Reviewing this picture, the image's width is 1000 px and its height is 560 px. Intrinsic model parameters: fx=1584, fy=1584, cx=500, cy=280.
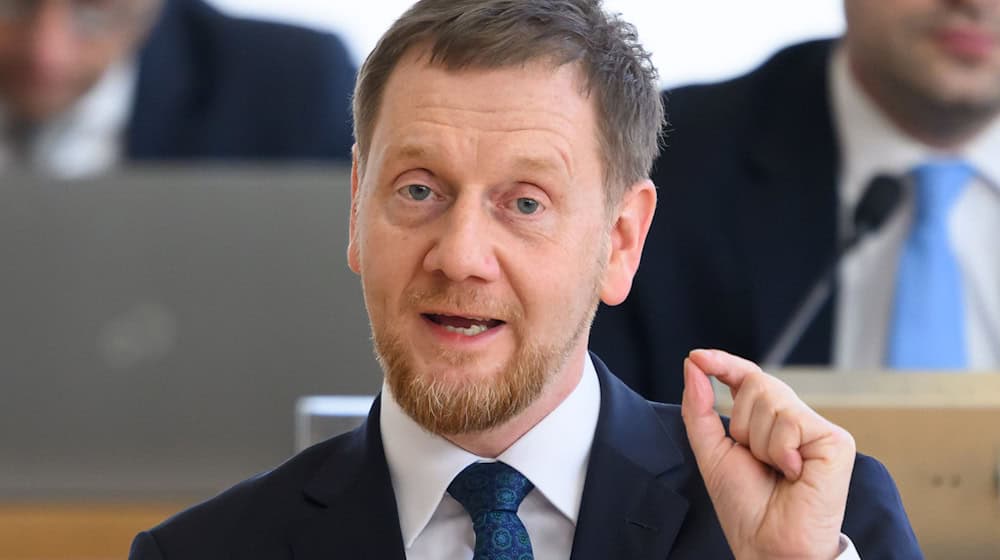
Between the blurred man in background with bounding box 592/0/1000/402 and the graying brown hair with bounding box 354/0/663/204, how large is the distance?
1189 mm

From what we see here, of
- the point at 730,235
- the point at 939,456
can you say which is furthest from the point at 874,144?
the point at 939,456

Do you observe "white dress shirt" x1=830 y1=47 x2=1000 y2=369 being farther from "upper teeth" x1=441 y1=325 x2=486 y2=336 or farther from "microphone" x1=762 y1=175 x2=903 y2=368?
"upper teeth" x1=441 y1=325 x2=486 y2=336

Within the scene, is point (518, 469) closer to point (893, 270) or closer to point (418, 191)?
point (418, 191)

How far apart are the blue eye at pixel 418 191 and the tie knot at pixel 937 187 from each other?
1.64m

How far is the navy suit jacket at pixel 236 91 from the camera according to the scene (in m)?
3.27

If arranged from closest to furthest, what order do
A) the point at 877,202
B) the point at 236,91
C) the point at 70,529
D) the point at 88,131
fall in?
the point at 70,529, the point at 877,202, the point at 88,131, the point at 236,91

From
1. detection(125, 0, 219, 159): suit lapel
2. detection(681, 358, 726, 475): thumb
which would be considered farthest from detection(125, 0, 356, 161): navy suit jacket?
detection(681, 358, 726, 475): thumb

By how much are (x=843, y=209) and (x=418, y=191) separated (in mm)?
1629

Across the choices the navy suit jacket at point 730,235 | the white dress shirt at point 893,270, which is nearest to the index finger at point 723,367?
the navy suit jacket at point 730,235

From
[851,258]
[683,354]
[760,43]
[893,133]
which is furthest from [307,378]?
[760,43]

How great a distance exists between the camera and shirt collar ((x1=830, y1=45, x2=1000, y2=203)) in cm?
299

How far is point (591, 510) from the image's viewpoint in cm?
146

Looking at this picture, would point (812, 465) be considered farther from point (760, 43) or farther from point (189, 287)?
point (760, 43)

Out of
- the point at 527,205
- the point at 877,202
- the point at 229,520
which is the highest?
the point at 527,205
